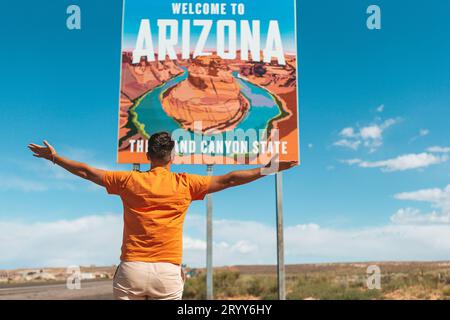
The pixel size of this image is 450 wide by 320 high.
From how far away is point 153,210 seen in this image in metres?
3.10

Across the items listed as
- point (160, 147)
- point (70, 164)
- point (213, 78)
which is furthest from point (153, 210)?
point (213, 78)

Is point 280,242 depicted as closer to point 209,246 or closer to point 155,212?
point 209,246

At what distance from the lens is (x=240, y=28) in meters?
10.2

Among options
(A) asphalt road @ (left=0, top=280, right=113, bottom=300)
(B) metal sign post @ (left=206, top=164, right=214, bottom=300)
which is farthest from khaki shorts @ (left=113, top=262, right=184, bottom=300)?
(A) asphalt road @ (left=0, top=280, right=113, bottom=300)

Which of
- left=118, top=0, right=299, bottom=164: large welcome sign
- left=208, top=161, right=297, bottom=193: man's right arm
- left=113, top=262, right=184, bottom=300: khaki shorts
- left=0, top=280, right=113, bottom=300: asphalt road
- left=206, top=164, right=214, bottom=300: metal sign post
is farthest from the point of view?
left=0, top=280, right=113, bottom=300: asphalt road

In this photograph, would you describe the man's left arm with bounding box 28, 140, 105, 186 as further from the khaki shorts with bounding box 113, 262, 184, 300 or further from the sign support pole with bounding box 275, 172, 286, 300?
the sign support pole with bounding box 275, 172, 286, 300

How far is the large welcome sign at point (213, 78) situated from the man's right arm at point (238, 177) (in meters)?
6.26

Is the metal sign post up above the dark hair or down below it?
below

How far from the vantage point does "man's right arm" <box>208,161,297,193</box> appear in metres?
3.20

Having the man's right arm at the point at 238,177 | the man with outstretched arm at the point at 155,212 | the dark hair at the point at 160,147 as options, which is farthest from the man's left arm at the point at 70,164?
the man's right arm at the point at 238,177

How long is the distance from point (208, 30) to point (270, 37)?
1420mm

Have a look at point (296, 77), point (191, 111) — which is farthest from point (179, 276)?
point (296, 77)

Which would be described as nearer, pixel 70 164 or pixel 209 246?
pixel 70 164

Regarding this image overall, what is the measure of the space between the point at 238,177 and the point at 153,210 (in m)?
0.64
